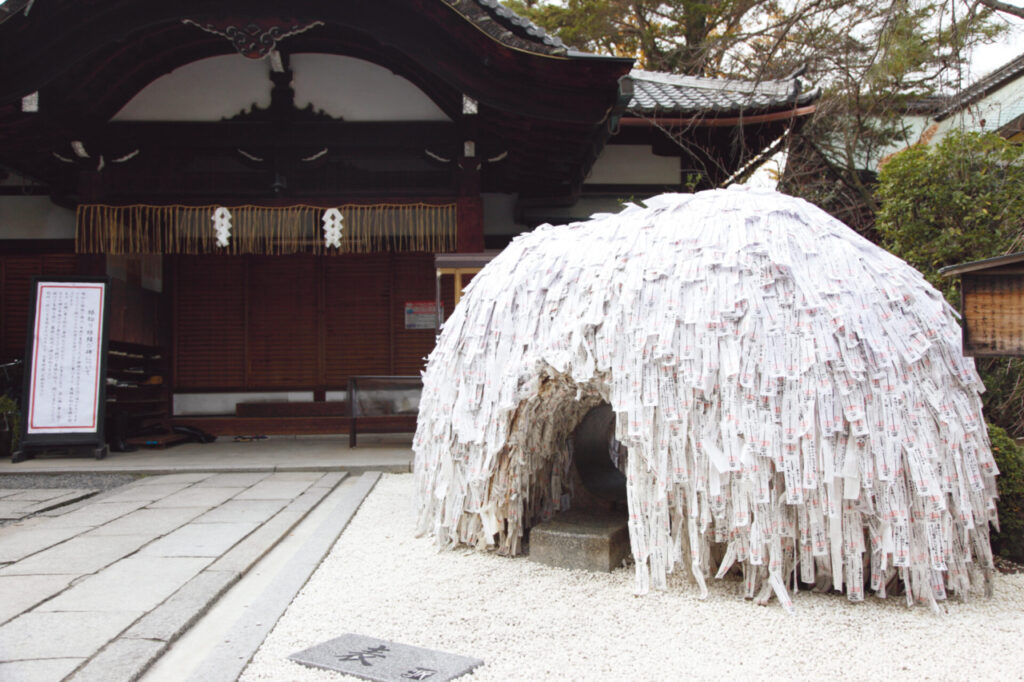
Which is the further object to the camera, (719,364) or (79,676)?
(719,364)

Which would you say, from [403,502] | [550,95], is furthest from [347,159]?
[403,502]

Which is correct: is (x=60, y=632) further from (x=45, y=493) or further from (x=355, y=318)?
(x=355, y=318)

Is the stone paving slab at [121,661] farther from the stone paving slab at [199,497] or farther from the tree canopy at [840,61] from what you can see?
the tree canopy at [840,61]

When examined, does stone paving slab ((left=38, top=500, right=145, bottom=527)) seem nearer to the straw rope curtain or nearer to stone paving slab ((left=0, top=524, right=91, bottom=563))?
stone paving slab ((left=0, top=524, right=91, bottom=563))

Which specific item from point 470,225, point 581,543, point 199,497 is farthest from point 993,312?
point 470,225

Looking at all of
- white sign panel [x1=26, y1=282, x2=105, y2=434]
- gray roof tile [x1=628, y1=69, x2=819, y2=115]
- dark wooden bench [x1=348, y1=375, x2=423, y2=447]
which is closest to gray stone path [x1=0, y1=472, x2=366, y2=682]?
white sign panel [x1=26, y1=282, x2=105, y2=434]

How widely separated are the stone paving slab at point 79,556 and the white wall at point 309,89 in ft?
19.0

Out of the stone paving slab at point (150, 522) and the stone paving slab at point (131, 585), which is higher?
the stone paving slab at point (131, 585)

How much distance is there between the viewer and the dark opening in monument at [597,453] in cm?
482

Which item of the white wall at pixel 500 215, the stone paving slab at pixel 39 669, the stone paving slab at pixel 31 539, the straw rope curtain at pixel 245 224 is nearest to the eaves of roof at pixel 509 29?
the straw rope curtain at pixel 245 224

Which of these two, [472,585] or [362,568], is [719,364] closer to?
[472,585]

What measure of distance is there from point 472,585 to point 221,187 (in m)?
6.84

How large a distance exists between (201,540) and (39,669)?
7.07 ft

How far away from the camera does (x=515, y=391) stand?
3797 millimetres
